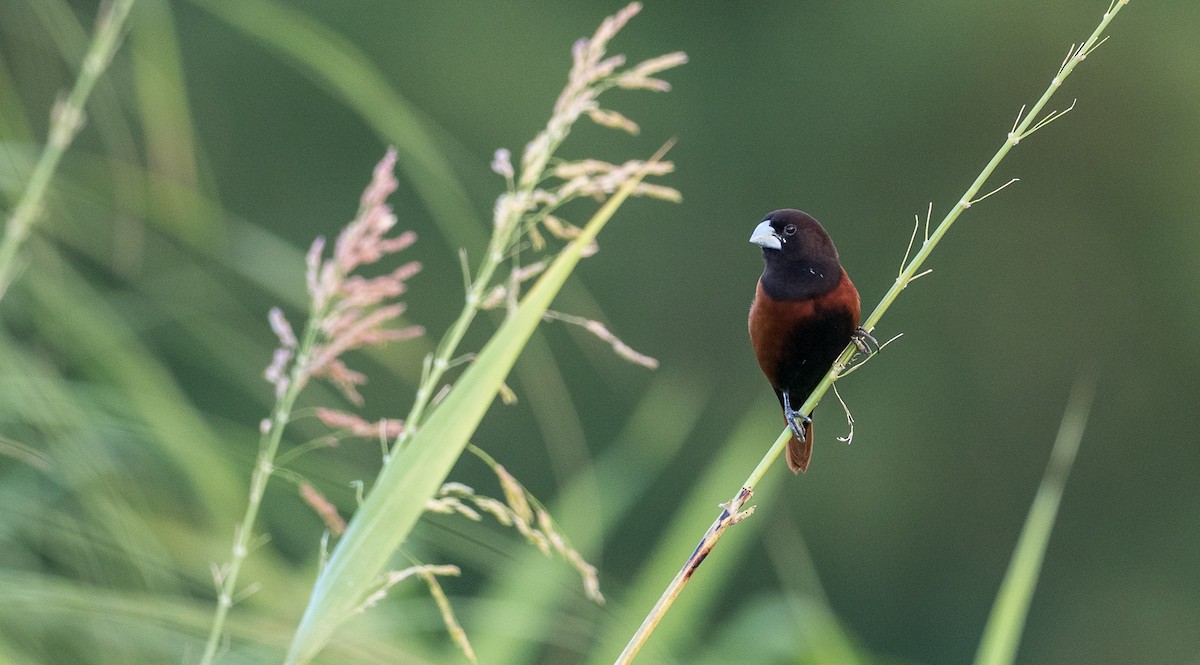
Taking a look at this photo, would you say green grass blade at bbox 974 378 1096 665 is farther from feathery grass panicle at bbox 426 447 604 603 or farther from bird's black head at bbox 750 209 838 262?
bird's black head at bbox 750 209 838 262

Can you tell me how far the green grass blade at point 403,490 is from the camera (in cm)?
119

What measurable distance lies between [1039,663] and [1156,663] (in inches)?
47.0

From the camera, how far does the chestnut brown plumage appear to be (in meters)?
2.18

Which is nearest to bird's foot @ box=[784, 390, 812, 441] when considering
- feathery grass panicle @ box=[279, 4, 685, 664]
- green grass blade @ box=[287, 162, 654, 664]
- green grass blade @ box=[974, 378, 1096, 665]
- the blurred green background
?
green grass blade @ box=[974, 378, 1096, 665]

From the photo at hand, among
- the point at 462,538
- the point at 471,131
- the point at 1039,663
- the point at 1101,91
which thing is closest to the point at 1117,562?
the point at 1039,663

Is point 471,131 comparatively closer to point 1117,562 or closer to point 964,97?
point 964,97

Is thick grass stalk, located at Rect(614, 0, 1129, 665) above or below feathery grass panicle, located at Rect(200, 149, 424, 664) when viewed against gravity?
below

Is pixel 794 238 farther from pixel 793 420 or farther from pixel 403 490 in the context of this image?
pixel 403 490

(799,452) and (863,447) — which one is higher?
(799,452)

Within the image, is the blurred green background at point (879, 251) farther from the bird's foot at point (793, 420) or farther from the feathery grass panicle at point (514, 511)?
the feathery grass panicle at point (514, 511)

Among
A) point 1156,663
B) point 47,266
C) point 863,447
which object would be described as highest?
point 47,266

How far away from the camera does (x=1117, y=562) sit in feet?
38.7

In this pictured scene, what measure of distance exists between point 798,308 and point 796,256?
11cm

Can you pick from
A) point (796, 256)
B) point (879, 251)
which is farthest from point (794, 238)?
point (879, 251)
